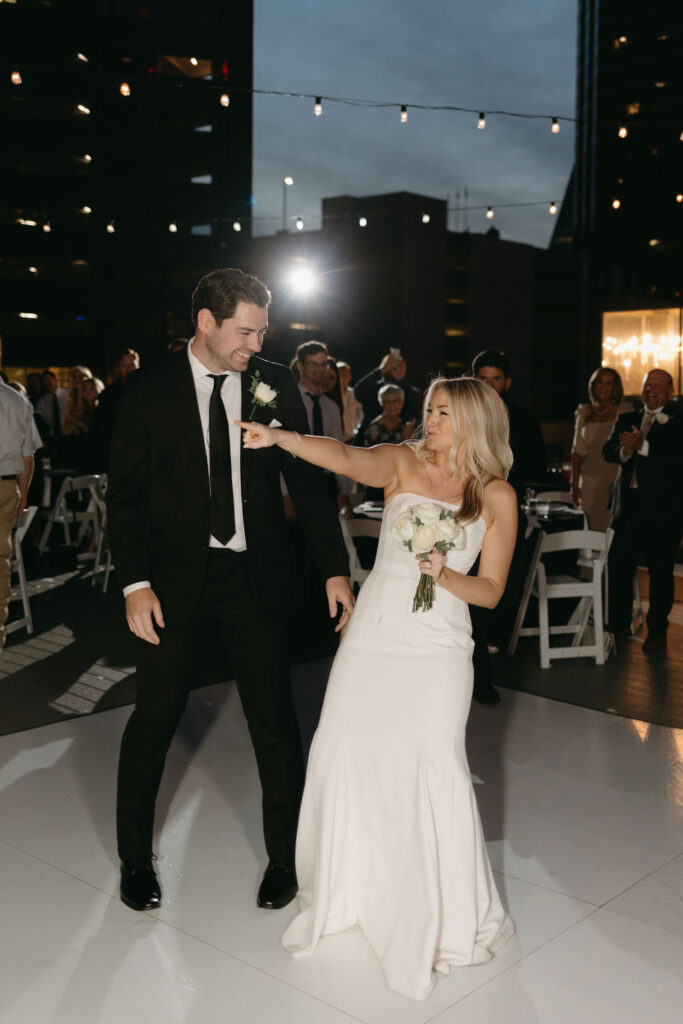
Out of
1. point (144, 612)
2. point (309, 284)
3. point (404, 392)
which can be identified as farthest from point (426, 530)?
point (309, 284)

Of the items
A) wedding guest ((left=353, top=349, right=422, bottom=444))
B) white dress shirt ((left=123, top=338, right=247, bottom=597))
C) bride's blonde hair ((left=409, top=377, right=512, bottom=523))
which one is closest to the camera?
bride's blonde hair ((left=409, top=377, right=512, bottom=523))

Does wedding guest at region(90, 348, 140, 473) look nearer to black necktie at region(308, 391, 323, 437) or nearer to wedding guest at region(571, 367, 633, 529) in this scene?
black necktie at region(308, 391, 323, 437)

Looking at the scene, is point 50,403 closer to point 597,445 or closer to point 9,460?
point 597,445

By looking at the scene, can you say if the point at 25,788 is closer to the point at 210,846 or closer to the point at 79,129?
the point at 210,846

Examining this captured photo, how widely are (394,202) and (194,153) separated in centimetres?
755

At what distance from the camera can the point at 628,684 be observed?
209 inches

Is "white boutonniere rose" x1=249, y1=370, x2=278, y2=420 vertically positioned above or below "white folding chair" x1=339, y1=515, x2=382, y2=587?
above

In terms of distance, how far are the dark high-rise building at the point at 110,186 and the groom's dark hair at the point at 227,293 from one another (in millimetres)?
30136

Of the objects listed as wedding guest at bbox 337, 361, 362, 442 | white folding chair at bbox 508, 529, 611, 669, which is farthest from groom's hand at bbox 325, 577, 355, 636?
wedding guest at bbox 337, 361, 362, 442

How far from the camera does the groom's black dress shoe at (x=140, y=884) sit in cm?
279

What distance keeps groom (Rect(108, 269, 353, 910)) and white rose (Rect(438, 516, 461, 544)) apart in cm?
45

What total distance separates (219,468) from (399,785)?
0.96 meters

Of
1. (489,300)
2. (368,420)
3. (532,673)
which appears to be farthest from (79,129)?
(532,673)

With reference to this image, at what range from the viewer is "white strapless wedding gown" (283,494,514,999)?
8.09 ft
